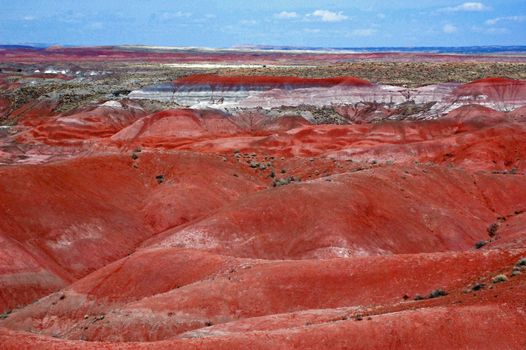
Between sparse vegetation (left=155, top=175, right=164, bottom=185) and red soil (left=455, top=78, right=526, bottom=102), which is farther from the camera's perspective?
red soil (left=455, top=78, right=526, bottom=102)

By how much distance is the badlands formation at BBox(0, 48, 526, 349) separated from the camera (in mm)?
A: 17250

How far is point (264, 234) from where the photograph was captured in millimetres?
35938

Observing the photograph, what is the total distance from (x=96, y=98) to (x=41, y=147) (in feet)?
87.6

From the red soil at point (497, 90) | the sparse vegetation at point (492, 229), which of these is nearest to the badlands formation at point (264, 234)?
the sparse vegetation at point (492, 229)

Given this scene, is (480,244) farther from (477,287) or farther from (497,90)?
(497,90)

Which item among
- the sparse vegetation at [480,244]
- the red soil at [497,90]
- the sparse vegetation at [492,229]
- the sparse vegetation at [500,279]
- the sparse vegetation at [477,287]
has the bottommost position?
the sparse vegetation at [492,229]

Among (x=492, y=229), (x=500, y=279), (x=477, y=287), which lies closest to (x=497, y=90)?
(x=492, y=229)

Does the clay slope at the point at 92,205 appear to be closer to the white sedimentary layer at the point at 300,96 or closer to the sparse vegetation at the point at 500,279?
the sparse vegetation at the point at 500,279

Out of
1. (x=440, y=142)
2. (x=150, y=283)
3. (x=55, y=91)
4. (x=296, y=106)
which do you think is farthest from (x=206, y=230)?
(x=55, y=91)

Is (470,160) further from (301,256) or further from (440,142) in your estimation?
(301,256)

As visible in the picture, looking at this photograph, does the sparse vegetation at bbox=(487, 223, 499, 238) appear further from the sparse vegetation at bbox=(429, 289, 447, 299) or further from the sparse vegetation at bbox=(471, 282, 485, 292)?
the sparse vegetation at bbox=(471, 282, 485, 292)

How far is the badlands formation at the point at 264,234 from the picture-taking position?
679 inches

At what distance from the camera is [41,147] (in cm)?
7812

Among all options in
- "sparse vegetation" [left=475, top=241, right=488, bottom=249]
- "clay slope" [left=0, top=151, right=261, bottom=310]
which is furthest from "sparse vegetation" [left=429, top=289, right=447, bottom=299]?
"clay slope" [left=0, top=151, right=261, bottom=310]
